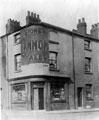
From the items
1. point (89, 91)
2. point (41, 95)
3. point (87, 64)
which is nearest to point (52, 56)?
point (87, 64)

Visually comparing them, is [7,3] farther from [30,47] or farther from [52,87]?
[52,87]

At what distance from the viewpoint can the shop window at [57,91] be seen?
21.5ft

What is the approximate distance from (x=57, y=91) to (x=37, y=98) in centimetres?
57

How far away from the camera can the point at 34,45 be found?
6.16 meters

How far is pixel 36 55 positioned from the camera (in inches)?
242

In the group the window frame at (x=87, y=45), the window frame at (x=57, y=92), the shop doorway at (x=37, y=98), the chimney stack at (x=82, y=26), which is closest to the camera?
the chimney stack at (x=82, y=26)

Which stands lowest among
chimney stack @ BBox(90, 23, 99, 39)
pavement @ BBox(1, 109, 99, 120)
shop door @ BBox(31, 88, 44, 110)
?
pavement @ BBox(1, 109, 99, 120)

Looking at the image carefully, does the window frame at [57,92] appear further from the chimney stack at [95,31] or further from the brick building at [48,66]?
the chimney stack at [95,31]

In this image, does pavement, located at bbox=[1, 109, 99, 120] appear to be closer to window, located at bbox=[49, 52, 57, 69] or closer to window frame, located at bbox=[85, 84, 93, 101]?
window frame, located at bbox=[85, 84, 93, 101]

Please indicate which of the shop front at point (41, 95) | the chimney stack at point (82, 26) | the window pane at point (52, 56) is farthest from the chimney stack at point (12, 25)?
the chimney stack at point (82, 26)

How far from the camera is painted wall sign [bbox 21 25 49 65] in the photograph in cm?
611

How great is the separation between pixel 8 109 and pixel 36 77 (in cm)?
103

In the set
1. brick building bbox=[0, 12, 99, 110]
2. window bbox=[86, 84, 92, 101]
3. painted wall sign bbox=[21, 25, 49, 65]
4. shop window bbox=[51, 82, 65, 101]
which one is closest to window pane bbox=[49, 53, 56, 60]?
brick building bbox=[0, 12, 99, 110]

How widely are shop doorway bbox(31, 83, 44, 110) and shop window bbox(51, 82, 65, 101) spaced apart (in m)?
0.30
